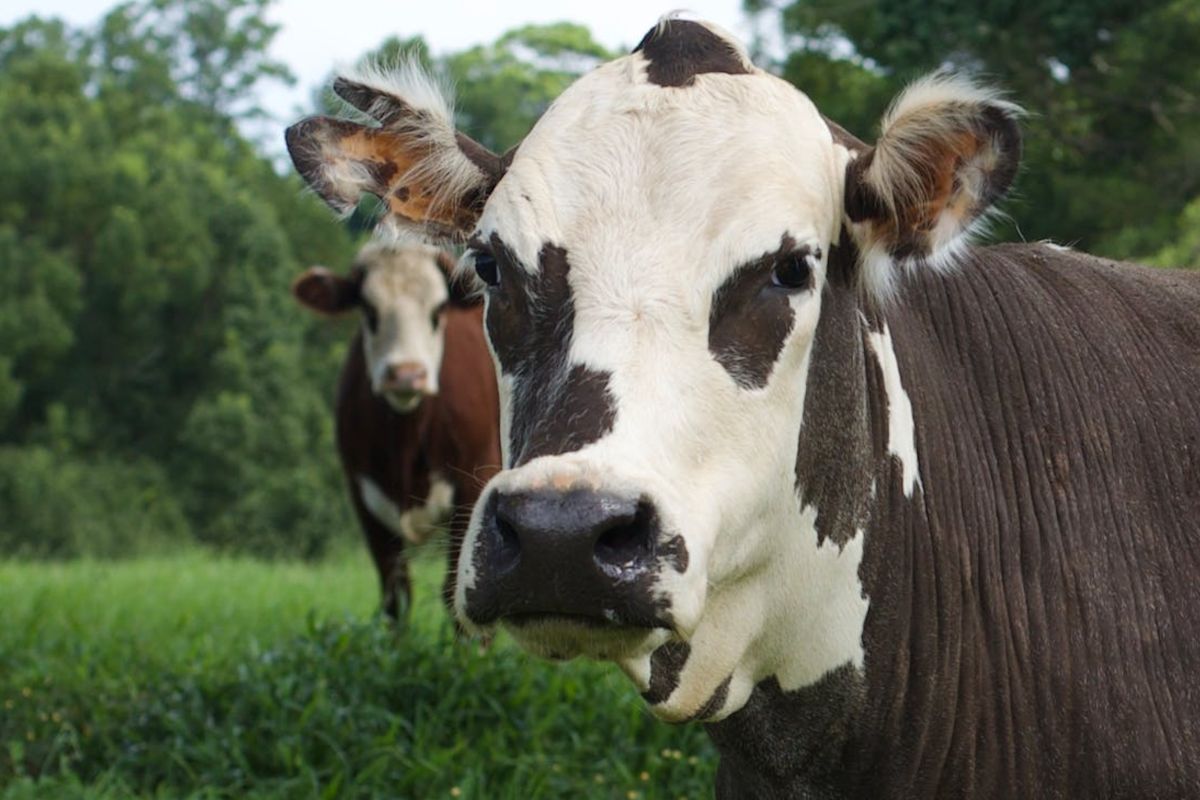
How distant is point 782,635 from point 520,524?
2.49 feet

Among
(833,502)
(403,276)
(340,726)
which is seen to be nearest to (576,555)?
(833,502)

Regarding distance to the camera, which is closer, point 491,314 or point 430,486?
point 491,314

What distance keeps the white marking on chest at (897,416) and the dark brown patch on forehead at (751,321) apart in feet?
1.20

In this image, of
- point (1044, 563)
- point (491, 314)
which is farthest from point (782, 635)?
point (491, 314)

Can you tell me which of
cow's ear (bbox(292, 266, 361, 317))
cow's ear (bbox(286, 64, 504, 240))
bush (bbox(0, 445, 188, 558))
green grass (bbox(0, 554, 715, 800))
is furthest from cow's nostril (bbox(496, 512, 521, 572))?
bush (bbox(0, 445, 188, 558))

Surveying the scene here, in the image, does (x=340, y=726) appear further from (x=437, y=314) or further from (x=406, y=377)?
(x=437, y=314)

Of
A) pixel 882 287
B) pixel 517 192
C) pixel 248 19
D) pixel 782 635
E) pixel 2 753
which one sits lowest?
pixel 2 753

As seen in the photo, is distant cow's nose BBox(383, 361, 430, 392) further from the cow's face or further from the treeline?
the treeline

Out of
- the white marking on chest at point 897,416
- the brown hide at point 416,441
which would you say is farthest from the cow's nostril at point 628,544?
the brown hide at point 416,441

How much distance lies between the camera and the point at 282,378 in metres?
37.6

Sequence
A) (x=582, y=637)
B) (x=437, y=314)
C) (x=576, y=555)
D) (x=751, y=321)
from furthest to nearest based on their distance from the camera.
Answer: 1. (x=437, y=314)
2. (x=751, y=321)
3. (x=582, y=637)
4. (x=576, y=555)

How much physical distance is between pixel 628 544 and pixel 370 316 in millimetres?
7729

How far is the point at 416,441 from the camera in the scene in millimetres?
9523

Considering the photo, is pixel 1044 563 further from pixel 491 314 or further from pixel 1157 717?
pixel 491 314
